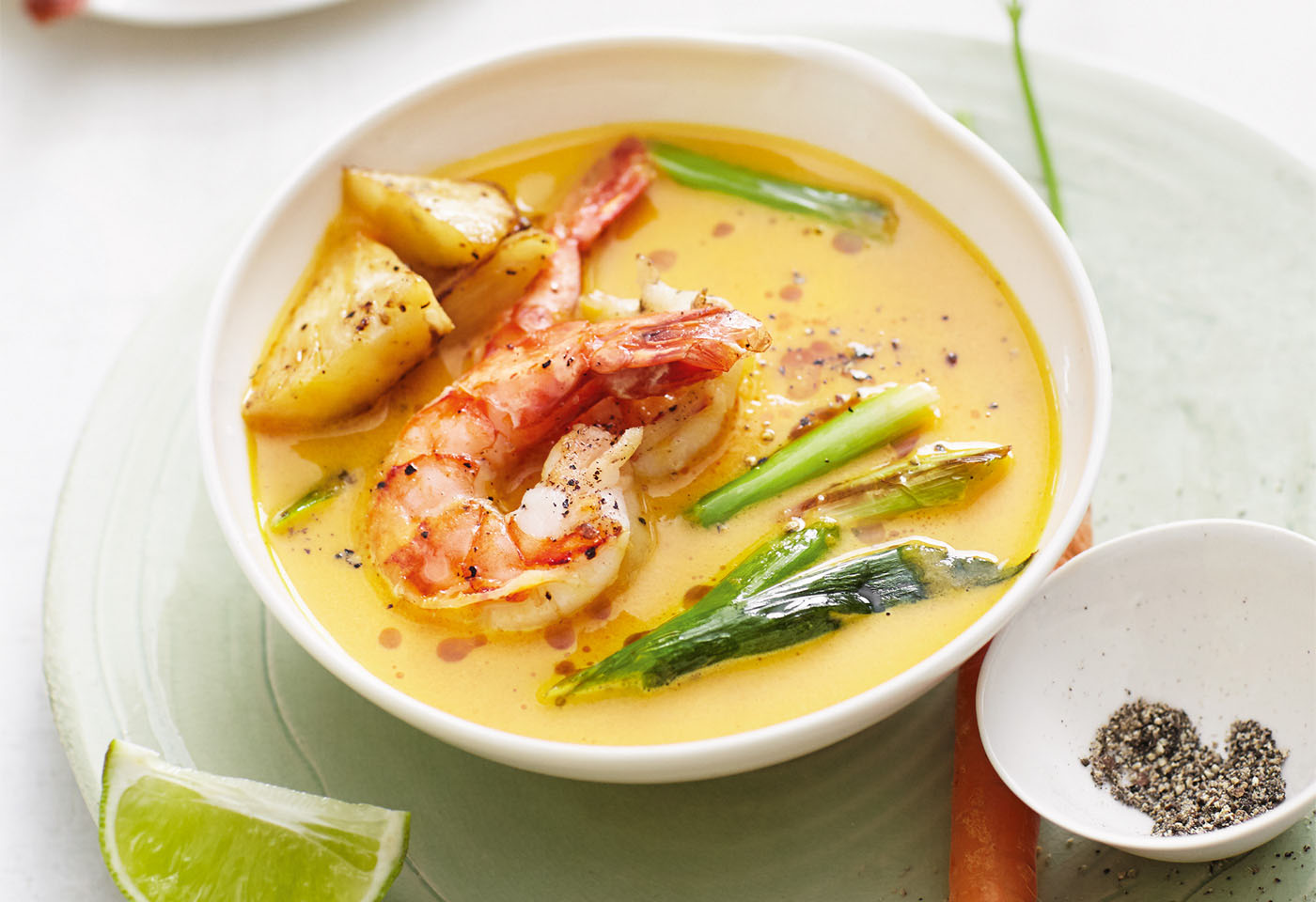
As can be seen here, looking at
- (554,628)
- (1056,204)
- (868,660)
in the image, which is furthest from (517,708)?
(1056,204)

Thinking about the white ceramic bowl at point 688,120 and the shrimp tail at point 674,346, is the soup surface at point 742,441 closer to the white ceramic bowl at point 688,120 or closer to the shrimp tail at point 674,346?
the white ceramic bowl at point 688,120

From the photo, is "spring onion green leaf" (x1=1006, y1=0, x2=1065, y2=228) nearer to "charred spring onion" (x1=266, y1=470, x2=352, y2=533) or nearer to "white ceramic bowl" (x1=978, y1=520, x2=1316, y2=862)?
"white ceramic bowl" (x1=978, y1=520, x2=1316, y2=862)

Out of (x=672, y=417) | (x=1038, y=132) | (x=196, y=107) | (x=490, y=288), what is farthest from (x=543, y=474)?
(x=196, y=107)

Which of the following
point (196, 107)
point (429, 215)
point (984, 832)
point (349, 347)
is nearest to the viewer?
point (984, 832)

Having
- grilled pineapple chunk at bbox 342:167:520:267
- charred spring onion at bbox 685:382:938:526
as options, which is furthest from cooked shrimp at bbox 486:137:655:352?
charred spring onion at bbox 685:382:938:526

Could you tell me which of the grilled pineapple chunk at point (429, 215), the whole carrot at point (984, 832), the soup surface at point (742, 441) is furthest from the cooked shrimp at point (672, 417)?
the whole carrot at point (984, 832)

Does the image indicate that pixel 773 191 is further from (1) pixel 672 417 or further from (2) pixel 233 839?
(2) pixel 233 839

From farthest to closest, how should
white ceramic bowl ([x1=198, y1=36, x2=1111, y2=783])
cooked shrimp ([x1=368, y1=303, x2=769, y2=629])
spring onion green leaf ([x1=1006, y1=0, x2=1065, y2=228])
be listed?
spring onion green leaf ([x1=1006, y1=0, x2=1065, y2=228]) → cooked shrimp ([x1=368, y1=303, x2=769, y2=629]) → white ceramic bowl ([x1=198, y1=36, x2=1111, y2=783])
